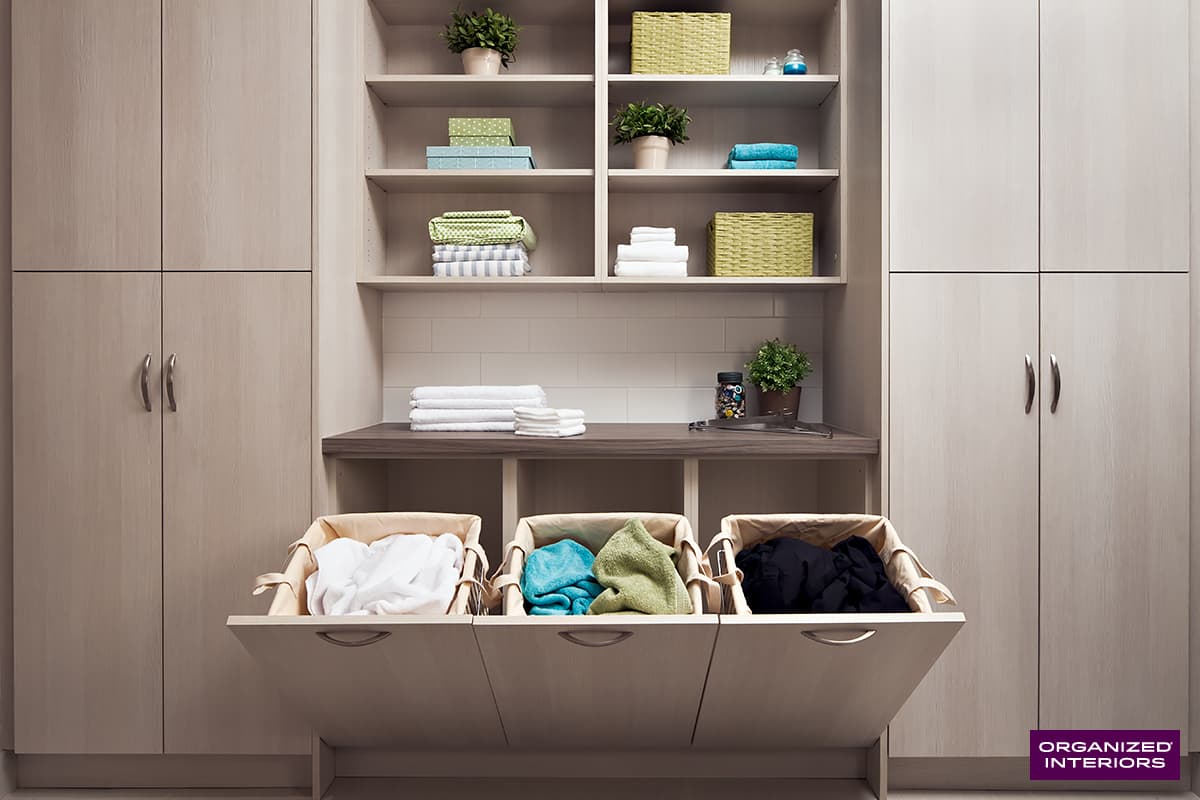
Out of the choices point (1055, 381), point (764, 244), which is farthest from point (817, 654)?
point (764, 244)

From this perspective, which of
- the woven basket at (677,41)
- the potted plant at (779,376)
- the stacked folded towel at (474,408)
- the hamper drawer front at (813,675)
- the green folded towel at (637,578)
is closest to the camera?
the hamper drawer front at (813,675)

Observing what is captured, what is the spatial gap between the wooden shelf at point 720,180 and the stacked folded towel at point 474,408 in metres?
0.72

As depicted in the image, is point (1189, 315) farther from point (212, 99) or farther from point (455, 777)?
point (212, 99)

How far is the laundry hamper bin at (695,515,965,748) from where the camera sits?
1.44 meters

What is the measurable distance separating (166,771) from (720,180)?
2277mm

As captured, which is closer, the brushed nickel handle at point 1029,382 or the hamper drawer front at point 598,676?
the hamper drawer front at point 598,676

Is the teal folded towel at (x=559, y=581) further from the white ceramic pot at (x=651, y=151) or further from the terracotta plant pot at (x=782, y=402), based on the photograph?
the white ceramic pot at (x=651, y=151)

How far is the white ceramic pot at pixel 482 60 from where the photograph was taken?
2.39 meters

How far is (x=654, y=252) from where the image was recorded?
236cm

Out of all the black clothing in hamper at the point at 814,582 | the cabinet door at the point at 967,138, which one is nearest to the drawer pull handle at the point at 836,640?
the black clothing in hamper at the point at 814,582

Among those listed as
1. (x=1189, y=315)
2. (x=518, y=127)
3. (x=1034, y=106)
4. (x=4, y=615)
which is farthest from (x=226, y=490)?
(x=1189, y=315)

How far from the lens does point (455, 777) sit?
2213mm

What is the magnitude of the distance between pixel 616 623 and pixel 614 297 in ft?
4.78

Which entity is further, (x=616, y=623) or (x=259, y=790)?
(x=259, y=790)
